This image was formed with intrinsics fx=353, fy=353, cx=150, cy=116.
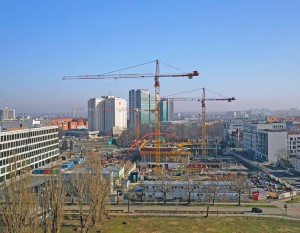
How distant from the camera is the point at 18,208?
6.00m

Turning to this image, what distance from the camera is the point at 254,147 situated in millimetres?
26625

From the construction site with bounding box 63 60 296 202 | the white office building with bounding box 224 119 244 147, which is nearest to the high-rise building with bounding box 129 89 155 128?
the white office building with bounding box 224 119 244 147

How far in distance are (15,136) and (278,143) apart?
52.7 feet

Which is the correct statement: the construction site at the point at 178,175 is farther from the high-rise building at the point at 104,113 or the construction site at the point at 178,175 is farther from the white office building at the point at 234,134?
the high-rise building at the point at 104,113

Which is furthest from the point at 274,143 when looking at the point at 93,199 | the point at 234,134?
the point at 93,199

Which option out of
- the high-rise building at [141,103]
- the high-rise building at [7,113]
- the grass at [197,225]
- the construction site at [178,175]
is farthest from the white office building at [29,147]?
the high-rise building at [141,103]

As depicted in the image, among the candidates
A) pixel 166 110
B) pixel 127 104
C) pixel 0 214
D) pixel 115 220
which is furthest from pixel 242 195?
pixel 166 110

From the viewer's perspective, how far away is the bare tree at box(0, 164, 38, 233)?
586cm

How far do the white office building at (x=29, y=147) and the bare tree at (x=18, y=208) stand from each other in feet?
26.5

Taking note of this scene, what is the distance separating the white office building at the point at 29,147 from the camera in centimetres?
1580

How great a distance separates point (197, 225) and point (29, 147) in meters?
11.4

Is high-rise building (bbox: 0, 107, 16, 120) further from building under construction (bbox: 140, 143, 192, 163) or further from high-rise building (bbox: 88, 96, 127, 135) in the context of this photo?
building under construction (bbox: 140, 143, 192, 163)

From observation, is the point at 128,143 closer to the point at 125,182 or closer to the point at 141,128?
the point at 141,128

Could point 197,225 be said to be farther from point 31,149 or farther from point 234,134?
point 234,134
